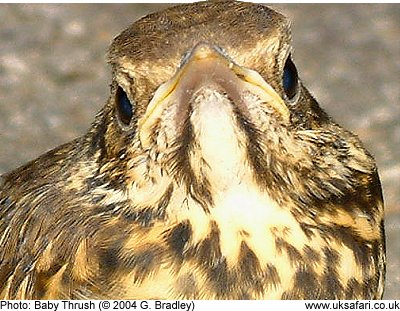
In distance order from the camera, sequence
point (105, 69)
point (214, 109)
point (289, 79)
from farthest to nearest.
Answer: point (105, 69)
point (289, 79)
point (214, 109)

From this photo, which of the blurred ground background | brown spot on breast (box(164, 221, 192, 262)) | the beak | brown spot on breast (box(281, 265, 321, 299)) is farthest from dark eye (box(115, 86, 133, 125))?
the blurred ground background

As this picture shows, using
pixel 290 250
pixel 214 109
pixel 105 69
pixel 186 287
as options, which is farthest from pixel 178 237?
pixel 105 69

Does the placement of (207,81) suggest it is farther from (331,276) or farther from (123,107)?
(331,276)

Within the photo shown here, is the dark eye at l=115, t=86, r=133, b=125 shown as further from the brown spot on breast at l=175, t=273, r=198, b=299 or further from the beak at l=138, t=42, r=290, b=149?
the brown spot on breast at l=175, t=273, r=198, b=299

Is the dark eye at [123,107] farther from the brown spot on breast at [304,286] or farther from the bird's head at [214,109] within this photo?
the brown spot on breast at [304,286]

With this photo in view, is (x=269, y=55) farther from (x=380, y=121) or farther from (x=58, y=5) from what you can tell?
(x=58, y=5)

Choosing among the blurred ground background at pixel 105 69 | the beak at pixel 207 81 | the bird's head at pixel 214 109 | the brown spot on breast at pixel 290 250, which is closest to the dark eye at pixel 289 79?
the bird's head at pixel 214 109
